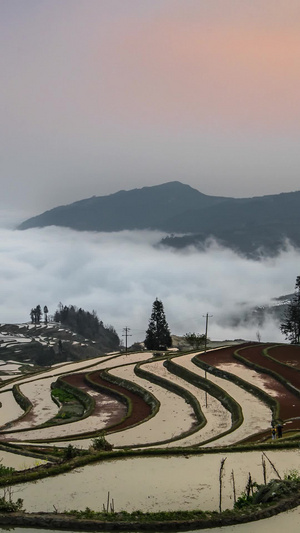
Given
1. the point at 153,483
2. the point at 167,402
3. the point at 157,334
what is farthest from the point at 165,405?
the point at 157,334

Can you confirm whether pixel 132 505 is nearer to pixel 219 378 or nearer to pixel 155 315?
pixel 219 378

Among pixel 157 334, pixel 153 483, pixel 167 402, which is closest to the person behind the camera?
pixel 153 483

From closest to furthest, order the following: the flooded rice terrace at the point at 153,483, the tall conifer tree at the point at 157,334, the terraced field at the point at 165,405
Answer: the flooded rice terrace at the point at 153,483 < the terraced field at the point at 165,405 < the tall conifer tree at the point at 157,334

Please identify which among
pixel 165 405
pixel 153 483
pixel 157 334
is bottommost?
pixel 165 405

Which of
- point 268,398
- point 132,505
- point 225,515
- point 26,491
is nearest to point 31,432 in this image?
point 268,398

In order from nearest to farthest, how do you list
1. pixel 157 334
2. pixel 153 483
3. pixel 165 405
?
pixel 153 483 < pixel 165 405 < pixel 157 334

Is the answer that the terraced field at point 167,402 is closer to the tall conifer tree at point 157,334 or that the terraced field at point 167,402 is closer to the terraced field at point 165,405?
the terraced field at point 165,405

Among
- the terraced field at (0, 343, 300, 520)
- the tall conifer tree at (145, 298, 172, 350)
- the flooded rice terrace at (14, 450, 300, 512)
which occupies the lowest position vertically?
the terraced field at (0, 343, 300, 520)

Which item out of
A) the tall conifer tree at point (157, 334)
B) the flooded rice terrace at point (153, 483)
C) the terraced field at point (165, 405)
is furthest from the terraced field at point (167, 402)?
the tall conifer tree at point (157, 334)

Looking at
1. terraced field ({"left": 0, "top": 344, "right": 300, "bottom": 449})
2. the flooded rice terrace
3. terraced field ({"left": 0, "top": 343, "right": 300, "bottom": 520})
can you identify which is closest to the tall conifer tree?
terraced field ({"left": 0, "top": 343, "right": 300, "bottom": 520})

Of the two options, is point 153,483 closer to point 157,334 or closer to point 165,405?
point 165,405

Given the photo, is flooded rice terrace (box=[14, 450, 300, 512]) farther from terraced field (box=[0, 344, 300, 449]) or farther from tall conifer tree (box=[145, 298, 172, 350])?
tall conifer tree (box=[145, 298, 172, 350])

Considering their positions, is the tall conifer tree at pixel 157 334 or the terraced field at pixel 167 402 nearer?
the terraced field at pixel 167 402

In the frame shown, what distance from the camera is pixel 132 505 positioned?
17.5m
